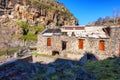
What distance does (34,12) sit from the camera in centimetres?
5528

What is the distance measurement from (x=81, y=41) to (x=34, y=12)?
3356cm

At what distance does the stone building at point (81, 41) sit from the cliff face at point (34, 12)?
88.2 feet

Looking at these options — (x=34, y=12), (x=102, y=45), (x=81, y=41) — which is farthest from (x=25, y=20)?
(x=102, y=45)

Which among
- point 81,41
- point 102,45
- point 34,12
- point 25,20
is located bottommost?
point 102,45

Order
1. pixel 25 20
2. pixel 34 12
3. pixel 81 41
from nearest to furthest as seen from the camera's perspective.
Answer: pixel 81 41, pixel 25 20, pixel 34 12

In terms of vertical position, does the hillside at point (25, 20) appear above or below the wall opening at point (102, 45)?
above

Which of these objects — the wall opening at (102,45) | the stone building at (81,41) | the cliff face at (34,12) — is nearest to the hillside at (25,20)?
the cliff face at (34,12)

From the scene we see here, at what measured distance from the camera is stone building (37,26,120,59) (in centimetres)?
2322

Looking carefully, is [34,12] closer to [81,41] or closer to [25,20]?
[25,20]

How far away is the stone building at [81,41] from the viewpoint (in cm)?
2322

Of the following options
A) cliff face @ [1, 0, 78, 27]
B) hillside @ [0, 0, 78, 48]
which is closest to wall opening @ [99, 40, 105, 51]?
hillside @ [0, 0, 78, 48]

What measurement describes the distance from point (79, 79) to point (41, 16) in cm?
4958

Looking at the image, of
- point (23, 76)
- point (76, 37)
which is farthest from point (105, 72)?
point (76, 37)

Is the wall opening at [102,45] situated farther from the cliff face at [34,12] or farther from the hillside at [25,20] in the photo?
the cliff face at [34,12]
